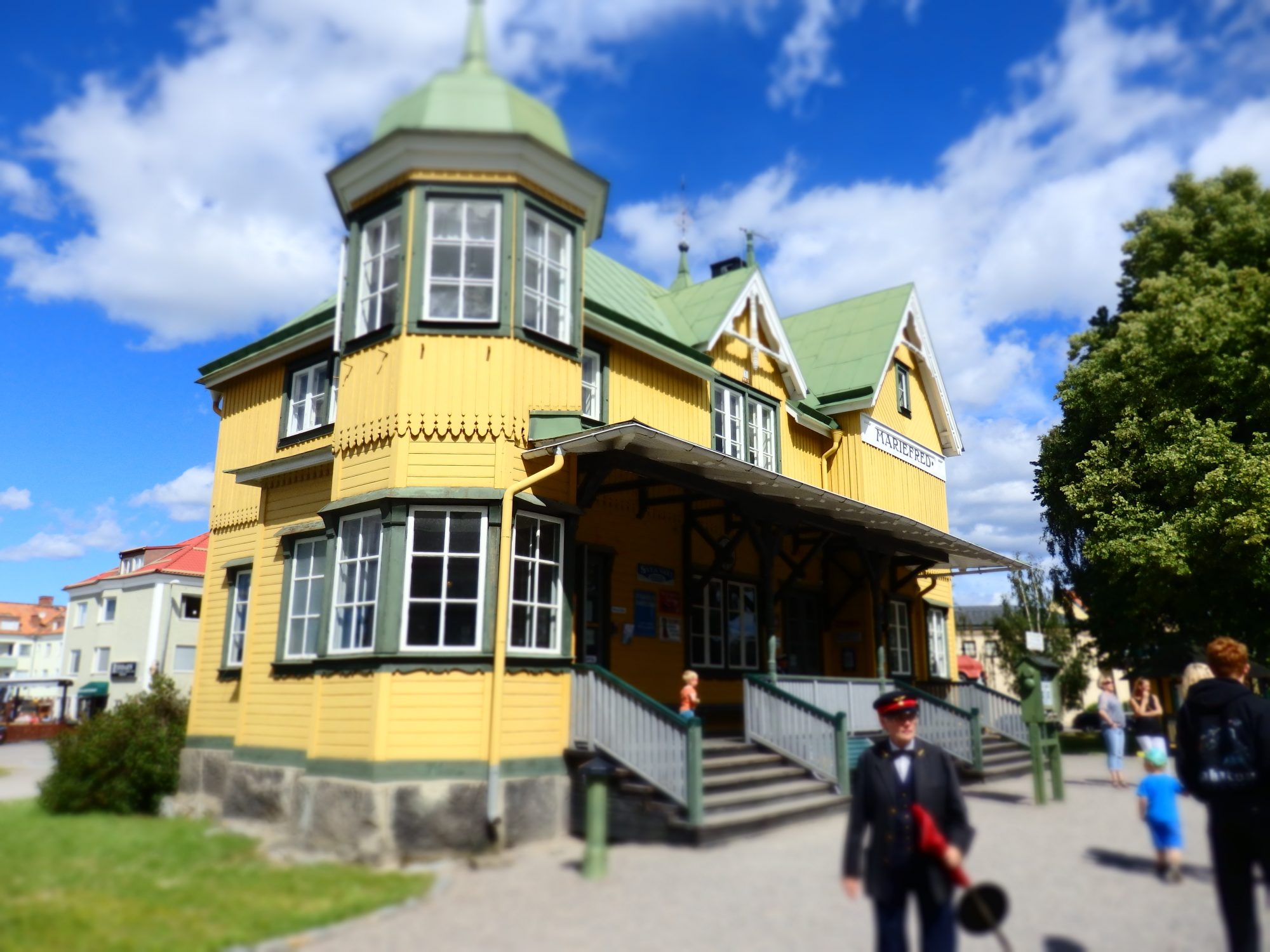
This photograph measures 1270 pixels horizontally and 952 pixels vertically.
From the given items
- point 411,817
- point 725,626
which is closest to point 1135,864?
point 411,817

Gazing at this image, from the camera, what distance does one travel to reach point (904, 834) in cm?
467

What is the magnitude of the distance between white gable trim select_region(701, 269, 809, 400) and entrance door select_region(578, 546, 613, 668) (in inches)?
194

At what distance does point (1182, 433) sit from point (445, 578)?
659 inches

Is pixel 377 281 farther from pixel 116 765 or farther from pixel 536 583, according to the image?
pixel 116 765

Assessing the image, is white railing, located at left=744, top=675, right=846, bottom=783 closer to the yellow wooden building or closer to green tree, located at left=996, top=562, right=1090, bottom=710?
the yellow wooden building

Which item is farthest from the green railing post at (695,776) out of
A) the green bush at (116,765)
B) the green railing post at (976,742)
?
the green bush at (116,765)

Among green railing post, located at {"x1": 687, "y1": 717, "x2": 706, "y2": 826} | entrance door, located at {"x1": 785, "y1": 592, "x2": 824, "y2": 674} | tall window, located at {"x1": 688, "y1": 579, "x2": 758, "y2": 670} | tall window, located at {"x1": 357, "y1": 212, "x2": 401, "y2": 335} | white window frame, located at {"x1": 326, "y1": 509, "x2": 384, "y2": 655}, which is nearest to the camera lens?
green railing post, located at {"x1": 687, "y1": 717, "x2": 706, "y2": 826}

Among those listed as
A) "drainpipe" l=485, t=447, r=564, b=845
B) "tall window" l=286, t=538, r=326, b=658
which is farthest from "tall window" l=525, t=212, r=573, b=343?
"tall window" l=286, t=538, r=326, b=658

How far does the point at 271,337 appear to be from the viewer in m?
15.1

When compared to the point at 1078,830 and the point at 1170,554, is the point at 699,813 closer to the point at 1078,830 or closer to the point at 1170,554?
the point at 1078,830

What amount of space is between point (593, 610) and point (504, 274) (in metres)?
4.77

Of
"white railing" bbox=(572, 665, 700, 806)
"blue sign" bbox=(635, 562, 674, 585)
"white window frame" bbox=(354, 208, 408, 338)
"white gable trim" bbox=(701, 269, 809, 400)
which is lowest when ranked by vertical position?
"white railing" bbox=(572, 665, 700, 806)

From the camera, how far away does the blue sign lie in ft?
45.9

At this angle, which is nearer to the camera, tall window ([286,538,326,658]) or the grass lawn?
the grass lawn
